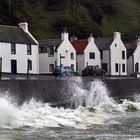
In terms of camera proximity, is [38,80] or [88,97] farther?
[88,97]

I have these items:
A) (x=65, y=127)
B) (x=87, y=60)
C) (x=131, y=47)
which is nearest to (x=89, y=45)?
(x=87, y=60)

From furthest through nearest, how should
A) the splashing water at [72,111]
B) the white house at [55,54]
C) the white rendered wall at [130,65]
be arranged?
the white rendered wall at [130,65], the white house at [55,54], the splashing water at [72,111]

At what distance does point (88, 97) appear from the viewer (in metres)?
55.7

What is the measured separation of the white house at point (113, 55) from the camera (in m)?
85.9

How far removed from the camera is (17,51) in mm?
72688

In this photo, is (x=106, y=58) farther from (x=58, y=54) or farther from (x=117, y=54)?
(x=58, y=54)

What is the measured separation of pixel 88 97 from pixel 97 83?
4402mm

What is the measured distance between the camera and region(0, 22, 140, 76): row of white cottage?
72.2 m

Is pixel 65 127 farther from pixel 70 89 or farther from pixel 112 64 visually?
pixel 112 64

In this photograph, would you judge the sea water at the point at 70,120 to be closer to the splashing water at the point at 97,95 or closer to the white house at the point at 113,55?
the splashing water at the point at 97,95

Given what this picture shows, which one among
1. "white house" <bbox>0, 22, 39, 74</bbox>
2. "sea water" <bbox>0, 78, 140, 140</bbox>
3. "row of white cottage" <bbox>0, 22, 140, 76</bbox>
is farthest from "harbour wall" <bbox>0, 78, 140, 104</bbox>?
"white house" <bbox>0, 22, 39, 74</bbox>

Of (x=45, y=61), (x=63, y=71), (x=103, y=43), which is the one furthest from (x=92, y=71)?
(x=103, y=43)

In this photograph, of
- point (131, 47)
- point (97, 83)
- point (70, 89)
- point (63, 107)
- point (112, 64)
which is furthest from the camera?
point (131, 47)

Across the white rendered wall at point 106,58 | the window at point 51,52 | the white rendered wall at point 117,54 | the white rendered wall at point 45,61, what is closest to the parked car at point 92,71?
the white rendered wall at point 45,61
